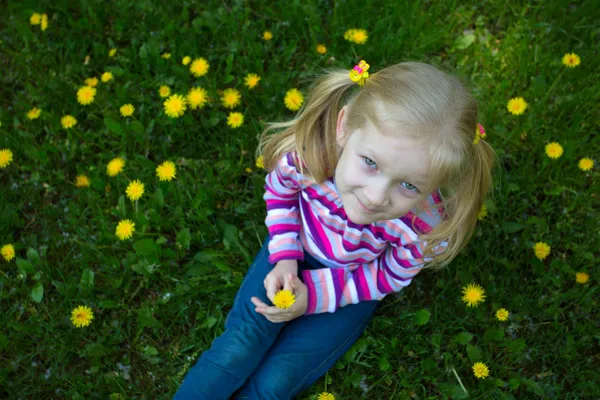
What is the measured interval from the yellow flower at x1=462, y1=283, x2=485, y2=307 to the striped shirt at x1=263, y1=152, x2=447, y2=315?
32 centimetres

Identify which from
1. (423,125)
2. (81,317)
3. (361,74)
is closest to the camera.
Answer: (423,125)

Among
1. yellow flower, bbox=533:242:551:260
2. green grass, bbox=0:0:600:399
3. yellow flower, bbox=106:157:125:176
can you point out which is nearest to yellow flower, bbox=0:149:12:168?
green grass, bbox=0:0:600:399

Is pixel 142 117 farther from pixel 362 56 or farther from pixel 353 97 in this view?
pixel 353 97

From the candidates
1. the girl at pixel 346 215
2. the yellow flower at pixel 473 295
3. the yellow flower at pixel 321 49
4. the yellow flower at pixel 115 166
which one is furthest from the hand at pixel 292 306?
the yellow flower at pixel 321 49

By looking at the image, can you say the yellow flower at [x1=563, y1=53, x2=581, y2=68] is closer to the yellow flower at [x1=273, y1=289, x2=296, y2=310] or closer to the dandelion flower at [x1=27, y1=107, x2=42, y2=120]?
the yellow flower at [x1=273, y1=289, x2=296, y2=310]

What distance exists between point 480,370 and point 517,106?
3.42ft

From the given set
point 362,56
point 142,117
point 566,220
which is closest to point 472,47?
point 362,56

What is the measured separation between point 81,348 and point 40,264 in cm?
36

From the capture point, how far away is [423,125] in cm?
134

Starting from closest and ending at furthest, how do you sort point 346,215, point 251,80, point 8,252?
point 346,215 → point 8,252 → point 251,80

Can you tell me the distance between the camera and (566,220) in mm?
2191

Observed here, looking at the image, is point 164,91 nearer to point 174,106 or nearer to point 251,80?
point 174,106

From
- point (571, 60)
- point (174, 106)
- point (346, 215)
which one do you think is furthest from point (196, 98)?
point (571, 60)

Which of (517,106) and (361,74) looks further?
(517,106)
